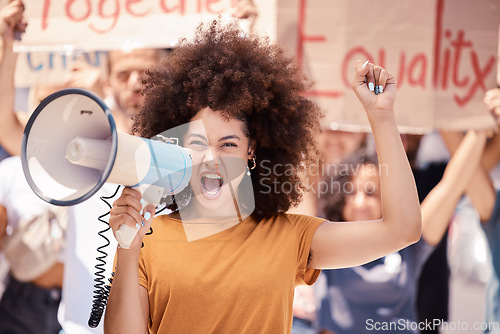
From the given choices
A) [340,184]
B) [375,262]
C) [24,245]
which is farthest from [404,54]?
[24,245]

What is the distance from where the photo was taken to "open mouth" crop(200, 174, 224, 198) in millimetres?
1474

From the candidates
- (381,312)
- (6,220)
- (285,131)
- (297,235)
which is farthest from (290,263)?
(6,220)

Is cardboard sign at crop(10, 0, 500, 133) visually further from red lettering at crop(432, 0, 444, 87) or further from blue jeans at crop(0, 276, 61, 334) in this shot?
blue jeans at crop(0, 276, 61, 334)

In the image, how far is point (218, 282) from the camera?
4.58 ft

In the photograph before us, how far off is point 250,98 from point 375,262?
183 centimetres

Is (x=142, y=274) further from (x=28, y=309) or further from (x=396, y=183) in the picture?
(x=28, y=309)

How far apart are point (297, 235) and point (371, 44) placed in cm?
176

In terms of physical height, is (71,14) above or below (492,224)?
above

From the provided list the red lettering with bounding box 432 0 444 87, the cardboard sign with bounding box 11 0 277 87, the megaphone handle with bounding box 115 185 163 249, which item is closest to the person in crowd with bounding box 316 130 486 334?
the red lettering with bounding box 432 0 444 87

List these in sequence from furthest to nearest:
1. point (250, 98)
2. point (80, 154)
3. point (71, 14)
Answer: point (71, 14) < point (250, 98) < point (80, 154)

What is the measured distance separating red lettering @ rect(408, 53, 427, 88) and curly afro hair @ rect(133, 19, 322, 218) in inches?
55.7

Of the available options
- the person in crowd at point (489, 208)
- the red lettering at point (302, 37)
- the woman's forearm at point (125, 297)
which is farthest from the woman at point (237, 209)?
the person in crowd at point (489, 208)

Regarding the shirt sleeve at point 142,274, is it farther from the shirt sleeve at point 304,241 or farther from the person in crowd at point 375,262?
the person in crowd at point 375,262

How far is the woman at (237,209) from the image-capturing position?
1.38 m
